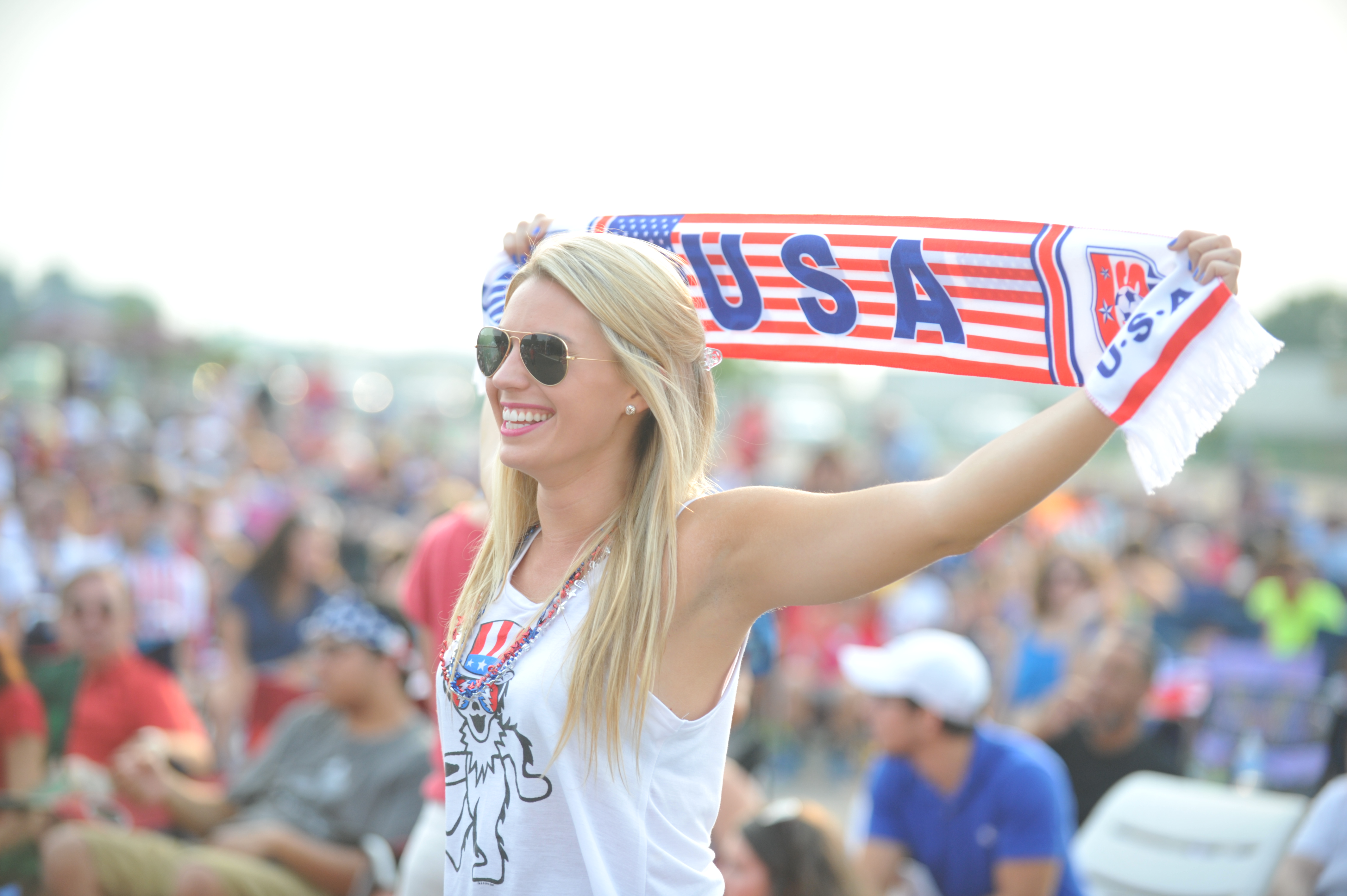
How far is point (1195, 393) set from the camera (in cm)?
161

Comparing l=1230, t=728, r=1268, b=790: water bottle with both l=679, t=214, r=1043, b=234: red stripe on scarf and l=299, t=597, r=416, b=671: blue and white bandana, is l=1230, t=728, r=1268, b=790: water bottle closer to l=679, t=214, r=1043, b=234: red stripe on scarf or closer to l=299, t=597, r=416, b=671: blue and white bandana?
l=299, t=597, r=416, b=671: blue and white bandana

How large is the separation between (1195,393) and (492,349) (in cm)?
109

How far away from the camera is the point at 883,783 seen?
163 inches

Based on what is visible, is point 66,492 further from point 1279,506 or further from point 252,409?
point 1279,506

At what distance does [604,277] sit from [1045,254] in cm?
75

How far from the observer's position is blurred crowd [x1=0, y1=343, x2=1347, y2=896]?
13.3 ft

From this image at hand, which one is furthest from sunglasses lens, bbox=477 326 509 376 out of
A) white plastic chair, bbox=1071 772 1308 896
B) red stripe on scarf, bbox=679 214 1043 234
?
white plastic chair, bbox=1071 772 1308 896

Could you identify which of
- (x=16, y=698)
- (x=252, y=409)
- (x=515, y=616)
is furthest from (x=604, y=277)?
(x=252, y=409)

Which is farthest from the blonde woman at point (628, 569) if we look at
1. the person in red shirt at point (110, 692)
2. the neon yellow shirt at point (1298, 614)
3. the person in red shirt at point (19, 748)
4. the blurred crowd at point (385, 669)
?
the neon yellow shirt at point (1298, 614)

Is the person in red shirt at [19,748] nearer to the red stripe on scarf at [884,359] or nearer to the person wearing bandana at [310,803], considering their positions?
the person wearing bandana at [310,803]

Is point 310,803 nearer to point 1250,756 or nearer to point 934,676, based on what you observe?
point 934,676

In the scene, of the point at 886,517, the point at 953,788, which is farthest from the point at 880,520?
the point at 953,788

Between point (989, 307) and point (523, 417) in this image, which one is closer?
point (523, 417)

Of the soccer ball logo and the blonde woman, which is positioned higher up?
the soccer ball logo
